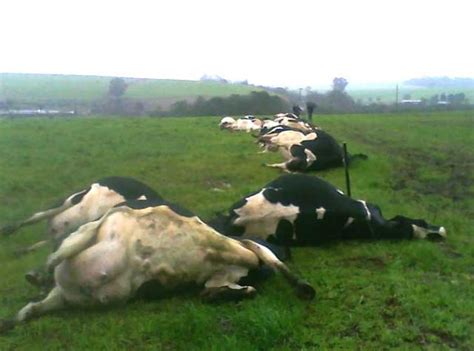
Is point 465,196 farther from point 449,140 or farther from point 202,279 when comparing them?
point 449,140

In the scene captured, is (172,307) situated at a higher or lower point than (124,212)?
lower

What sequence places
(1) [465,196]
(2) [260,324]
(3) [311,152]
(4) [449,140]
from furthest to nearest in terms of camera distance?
(4) [449,140] → (3) [311,152] → (1) [465,196] → (2) [260,324]

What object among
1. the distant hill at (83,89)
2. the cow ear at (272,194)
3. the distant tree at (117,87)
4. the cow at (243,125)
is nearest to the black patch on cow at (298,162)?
the cow ear at (272,194)

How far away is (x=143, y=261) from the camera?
183 inches

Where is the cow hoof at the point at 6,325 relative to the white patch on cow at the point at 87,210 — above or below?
below

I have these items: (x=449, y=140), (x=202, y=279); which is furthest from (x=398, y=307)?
(x=449, y=140)

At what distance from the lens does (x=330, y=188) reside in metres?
6.72

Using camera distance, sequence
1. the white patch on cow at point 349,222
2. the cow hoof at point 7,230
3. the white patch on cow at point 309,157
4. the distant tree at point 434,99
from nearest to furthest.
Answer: the white patch on cow at point 349,222 → the cow hoof at point 7,230 → the white patch on cow at point 309,157 → the distant tree at point 434,99

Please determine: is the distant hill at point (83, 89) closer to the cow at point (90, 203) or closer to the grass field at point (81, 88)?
the grass field at point (81, 88)

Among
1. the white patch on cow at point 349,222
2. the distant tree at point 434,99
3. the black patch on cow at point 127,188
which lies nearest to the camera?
the black patch on cow at point 127,188

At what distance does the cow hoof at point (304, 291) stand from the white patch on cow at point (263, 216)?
148 cm

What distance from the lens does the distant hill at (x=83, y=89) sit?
76.8 feet

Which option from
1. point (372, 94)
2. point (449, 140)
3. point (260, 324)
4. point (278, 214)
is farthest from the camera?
point (372, 94)

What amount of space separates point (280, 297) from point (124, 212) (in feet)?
4.56
